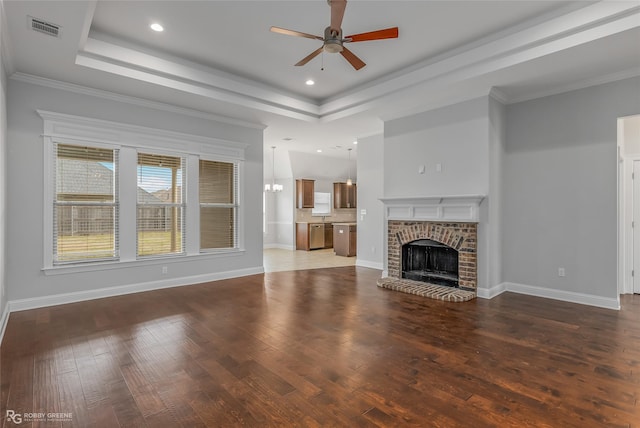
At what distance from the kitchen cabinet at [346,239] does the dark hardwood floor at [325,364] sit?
464cm

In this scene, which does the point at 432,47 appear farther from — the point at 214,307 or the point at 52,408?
the point at 52,408

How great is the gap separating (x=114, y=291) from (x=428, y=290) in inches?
187

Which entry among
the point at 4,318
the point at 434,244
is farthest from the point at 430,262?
the point at 4,318

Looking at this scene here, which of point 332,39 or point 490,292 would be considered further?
point 490,292

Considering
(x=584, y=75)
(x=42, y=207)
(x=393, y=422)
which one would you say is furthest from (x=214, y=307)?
(x=584, y=75)

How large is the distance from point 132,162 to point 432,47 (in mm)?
4683

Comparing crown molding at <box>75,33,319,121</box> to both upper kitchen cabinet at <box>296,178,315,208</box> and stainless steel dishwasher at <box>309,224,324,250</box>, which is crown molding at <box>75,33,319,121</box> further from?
stainless steel dishwasher at <box>309,224,324,250</box>

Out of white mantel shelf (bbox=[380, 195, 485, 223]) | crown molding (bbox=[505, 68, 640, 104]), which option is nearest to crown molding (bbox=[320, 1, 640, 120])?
crown molding (bbox=[505, 68, 640, 104])

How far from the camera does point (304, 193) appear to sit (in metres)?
10.9

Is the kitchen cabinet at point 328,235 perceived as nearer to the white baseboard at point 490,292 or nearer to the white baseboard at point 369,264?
the white baseboard at point 369,264

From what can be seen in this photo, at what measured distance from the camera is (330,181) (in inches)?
468

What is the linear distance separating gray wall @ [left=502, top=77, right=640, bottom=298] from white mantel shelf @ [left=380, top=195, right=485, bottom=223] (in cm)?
77

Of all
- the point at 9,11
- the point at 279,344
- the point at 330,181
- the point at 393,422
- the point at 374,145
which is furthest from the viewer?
the point at 330,181

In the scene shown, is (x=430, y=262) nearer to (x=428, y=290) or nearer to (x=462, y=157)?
(x=428, y=290)
